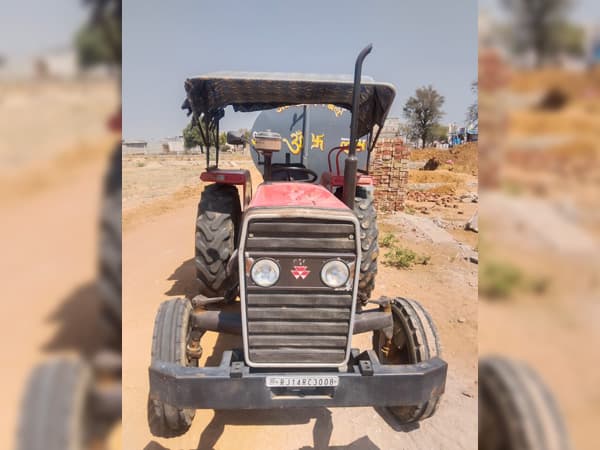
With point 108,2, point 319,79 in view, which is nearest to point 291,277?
point 108,2

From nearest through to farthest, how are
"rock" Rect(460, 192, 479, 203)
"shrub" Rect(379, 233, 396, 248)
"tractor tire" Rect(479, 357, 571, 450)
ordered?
"tractor tire" Rect(479, 357, 571, 450) < "shrub" Rect(379, 233, 396, 248) < "rock" Rect(460, 192, 479, 203)

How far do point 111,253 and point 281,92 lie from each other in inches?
135

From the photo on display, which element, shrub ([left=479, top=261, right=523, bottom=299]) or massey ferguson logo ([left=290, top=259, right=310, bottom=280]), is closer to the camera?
shrub ([left=479, top=261, right=523, bottom=299])

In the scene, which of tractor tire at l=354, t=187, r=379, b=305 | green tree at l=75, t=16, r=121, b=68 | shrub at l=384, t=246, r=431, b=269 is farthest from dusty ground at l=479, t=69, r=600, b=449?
shrub at l=384, t=246, r=431, b=269

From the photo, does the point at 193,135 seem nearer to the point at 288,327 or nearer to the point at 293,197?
the point at 293,197

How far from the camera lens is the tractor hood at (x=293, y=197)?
7.85 feet

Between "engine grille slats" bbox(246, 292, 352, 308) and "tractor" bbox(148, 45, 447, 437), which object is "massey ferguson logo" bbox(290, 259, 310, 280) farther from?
"engine grille slats" bbox(246, 292, 352, 308)

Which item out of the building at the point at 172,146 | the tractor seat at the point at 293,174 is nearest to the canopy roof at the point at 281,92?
the tractor seat at the point at 293,174

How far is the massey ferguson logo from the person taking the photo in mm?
2113

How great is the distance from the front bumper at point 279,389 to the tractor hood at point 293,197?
3.19ft

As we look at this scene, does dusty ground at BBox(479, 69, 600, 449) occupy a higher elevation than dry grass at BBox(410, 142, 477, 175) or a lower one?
lower

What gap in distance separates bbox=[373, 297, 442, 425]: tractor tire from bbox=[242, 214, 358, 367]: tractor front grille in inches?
29.4

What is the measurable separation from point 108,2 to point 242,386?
1.84 metres

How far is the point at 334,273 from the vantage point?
2131mm
